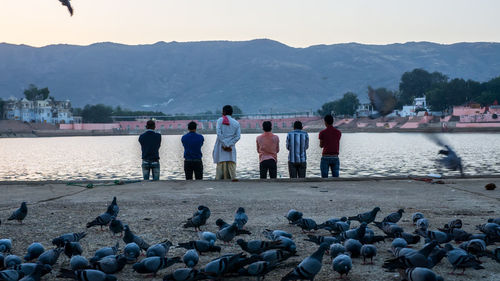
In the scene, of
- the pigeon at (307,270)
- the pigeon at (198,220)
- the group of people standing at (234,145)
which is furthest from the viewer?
the group of people standing at (234,145)

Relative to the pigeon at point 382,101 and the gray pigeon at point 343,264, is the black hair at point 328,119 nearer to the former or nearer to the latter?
the pigeon at point 382,101

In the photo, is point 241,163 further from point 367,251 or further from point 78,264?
point 78,264

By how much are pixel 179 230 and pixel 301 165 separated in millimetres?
6315

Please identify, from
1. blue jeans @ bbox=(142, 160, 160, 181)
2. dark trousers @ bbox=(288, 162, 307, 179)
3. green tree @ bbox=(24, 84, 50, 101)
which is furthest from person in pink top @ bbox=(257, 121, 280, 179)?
green tree @ bbox=(24, 84, 50, 101)

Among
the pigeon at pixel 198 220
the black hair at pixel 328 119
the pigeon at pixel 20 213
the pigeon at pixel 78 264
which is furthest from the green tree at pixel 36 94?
the pigeon at pixel 78 264

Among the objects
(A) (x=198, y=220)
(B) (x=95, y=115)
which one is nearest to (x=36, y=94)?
(B) (x=95, y=115)

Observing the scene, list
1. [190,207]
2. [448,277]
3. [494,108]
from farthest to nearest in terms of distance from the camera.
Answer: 1. [494,108]
2. [190,207]
3. [448,277]

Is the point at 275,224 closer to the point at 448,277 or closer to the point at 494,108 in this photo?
the point at 448,277

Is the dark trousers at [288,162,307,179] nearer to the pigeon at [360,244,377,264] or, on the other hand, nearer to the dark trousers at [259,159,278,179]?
the dark trousers at [259,159,278,179]

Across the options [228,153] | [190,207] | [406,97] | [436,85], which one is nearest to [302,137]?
[228,153]

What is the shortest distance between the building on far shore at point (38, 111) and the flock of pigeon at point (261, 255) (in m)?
174

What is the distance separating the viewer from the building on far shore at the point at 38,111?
16612 cm

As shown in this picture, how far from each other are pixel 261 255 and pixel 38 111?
180m

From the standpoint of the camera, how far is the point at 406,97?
167500mm
